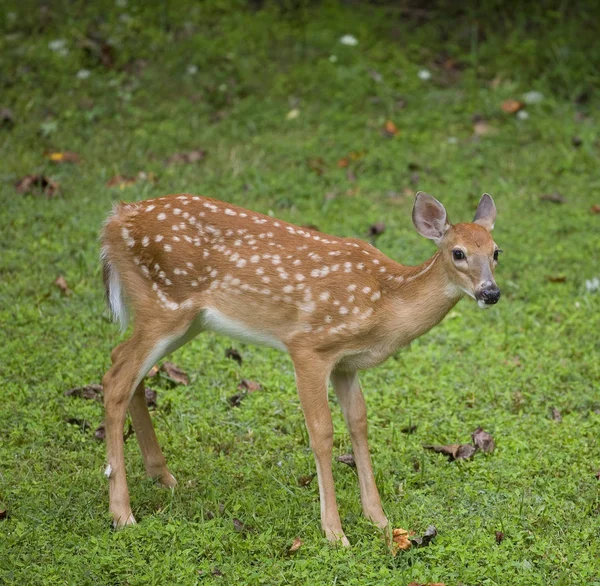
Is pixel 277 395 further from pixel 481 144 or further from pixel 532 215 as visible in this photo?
pixel 481 144

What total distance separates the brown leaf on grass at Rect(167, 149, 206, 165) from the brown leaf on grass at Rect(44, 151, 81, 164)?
2.76 feet

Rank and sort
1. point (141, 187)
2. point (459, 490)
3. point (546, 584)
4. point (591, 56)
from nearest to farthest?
point (546, 584)
point (459, 490)
point (141, 187)
point (591, 56)

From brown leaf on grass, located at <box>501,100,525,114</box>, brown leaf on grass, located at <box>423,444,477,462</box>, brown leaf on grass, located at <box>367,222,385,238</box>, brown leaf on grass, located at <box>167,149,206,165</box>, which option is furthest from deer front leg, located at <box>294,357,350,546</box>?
brown leaf on grass, located at <box>501,100,525,114</box>

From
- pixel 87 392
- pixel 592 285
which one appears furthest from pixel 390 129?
pixel 87 392

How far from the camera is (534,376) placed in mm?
6762

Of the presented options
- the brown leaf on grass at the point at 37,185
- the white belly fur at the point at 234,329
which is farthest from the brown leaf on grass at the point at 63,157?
the white belly fur at the point at 234,329

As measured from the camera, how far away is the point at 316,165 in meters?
9.64

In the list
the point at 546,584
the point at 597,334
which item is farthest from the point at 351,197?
the point at 546,584

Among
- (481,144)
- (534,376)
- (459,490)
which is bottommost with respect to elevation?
(481,144)

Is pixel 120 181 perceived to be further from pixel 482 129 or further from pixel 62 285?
pixel 482 129

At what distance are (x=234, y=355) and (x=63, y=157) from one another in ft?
11.1

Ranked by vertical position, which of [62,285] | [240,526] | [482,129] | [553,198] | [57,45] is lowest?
[482,129]

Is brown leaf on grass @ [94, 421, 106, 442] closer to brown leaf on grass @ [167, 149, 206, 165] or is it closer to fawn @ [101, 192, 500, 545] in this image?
fawn @ [101, 192, 500, 545]

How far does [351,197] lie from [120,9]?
152 inches
